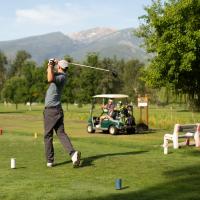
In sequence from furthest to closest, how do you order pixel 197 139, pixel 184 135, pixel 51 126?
pixel 184 135 → pixel 197 139 → pixel 51 126

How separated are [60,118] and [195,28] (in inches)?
435

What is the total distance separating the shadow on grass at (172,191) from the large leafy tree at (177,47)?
1084 centimetres

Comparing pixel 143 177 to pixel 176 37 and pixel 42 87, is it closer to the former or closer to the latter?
pixel 176 37

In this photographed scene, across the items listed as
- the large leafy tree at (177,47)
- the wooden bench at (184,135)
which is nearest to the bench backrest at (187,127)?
the wooden bench at (184,135)

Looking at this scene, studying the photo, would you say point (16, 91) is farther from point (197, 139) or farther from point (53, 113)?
point (53, 113)

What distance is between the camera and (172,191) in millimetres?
8758

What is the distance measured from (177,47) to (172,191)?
1340 centimetres

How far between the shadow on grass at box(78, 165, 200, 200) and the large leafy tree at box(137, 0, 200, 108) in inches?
427

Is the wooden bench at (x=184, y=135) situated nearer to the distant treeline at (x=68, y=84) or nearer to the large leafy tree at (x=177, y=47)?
the large leafy tree at (x=177, y=47)

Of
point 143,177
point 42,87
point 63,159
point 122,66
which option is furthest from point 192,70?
point 122,66

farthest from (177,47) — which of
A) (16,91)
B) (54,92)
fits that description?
(16,91)

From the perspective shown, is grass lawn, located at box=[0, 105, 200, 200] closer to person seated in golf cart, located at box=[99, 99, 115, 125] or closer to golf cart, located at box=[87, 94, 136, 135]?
golf cart, located at box=[87, 94, 136, 135]

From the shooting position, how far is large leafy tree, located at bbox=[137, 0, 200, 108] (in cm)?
2103

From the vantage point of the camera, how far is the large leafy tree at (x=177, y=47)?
21031 mm
